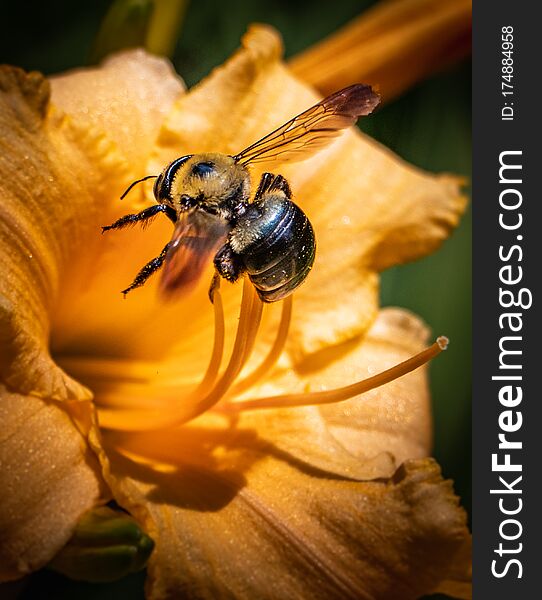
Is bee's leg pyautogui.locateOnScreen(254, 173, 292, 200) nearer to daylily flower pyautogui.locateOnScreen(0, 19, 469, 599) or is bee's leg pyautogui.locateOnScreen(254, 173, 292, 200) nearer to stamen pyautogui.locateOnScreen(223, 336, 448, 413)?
daylily flower pyautogui.locateOnScreen(0, 19, 469, 599)

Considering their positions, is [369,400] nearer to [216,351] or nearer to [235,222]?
[216,351]

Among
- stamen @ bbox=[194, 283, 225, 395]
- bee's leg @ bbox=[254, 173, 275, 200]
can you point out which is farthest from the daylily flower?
bee's leg @ bbox=[254, 173, 275, 200]

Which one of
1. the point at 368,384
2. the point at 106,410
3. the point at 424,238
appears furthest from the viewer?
the point at 424,238

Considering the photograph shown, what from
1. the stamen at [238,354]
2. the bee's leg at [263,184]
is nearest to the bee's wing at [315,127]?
the bee's leg at [263,184]

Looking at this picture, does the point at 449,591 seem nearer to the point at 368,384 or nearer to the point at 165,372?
the point at 368,384

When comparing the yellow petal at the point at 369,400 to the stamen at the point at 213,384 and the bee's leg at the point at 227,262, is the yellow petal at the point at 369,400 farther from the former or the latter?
the bee's leg at the point at 227,262

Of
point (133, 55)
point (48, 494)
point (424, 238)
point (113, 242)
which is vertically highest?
point (133, 55)

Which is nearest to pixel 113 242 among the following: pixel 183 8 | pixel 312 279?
pixel 312 279

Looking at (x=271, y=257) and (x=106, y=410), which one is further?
(x=106, y=410)
